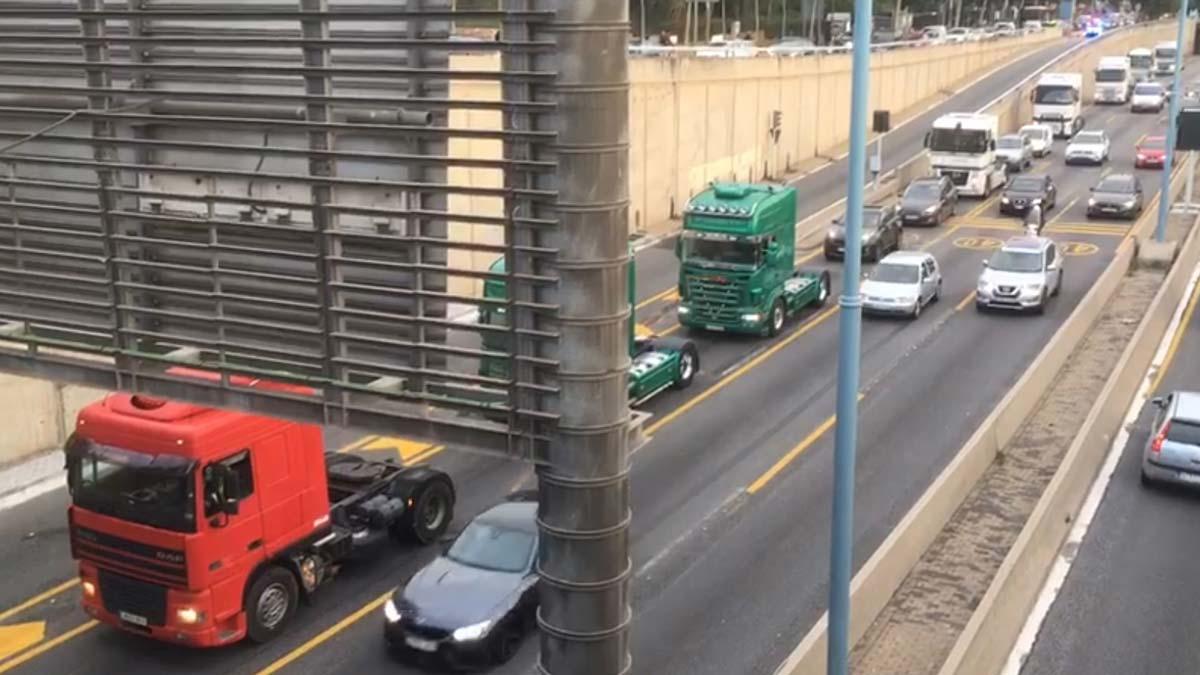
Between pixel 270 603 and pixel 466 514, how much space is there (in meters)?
4.61

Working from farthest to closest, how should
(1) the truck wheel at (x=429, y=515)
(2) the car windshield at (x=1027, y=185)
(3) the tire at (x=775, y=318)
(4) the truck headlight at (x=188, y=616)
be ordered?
(2) the car windshield at (x=1027, y=185), (3) the tire at (x=775, y=318), (1) the truck wheel at (x=429, y=515), (4) the truck headlight at (x=188, y=616)

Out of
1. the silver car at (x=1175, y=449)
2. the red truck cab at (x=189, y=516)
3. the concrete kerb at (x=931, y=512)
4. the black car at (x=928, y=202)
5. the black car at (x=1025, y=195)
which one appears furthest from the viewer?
the black car at (x=1025, y=195)

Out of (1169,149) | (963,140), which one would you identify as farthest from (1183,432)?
(963,140)

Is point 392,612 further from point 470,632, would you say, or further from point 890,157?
point 890,157

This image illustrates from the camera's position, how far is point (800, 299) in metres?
29.8

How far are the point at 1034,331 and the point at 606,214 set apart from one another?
24508 millimetres

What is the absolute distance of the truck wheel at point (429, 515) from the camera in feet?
53.9

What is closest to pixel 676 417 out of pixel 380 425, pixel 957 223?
pixel 380 425

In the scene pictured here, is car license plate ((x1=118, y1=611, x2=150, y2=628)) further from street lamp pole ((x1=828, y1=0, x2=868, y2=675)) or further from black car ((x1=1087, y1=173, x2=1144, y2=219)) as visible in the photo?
black car ((x1=1087, y1=173, x2=1144, y2=219))

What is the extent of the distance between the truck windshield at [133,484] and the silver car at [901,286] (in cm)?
2024

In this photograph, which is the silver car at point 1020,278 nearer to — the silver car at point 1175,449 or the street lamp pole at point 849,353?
the silver car at point 1175,449

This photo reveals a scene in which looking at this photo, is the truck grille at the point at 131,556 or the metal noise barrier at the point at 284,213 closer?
the metal noise barrier at the point at 284,213

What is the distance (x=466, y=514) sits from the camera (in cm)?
1816

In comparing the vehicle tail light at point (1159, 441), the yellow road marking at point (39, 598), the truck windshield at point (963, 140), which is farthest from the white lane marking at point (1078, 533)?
the truck windshield at point (963, 140)
